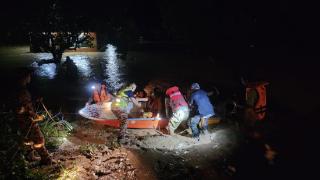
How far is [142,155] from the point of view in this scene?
25.6 ft

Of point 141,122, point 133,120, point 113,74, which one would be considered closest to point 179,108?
point 141,122

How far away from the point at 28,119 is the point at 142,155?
2.66m

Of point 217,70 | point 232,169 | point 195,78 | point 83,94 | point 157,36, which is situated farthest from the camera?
point 157,36

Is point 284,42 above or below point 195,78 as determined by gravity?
above

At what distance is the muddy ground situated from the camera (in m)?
6.86

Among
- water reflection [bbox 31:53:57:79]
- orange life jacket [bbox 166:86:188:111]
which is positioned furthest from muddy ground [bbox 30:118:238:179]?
water reflection [bbox 31:53:57:79]

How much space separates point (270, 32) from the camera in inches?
475

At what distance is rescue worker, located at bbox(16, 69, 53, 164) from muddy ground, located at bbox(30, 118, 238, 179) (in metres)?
0.46

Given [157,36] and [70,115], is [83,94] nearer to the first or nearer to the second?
[70,115]

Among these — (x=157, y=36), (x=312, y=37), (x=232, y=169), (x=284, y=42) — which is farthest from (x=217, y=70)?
(x=157, y=36)

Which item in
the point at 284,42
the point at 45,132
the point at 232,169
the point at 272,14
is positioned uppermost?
the point at 272,14

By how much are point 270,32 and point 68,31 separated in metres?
16.6

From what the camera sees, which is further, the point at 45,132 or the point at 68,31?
the point at 68,31

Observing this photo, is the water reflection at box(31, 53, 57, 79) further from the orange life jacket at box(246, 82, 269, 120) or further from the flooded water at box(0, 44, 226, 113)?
the orange life jacket at box(246, 82, 269, 120)
